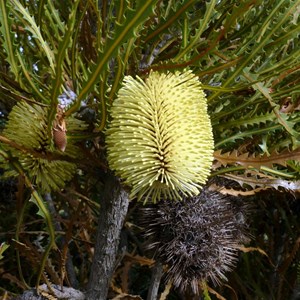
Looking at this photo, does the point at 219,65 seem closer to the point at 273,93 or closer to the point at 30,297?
the point at 273,93

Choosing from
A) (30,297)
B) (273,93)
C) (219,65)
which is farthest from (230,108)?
(30,297)

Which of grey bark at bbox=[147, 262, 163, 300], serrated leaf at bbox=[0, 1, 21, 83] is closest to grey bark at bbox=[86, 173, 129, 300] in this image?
grey bark at bbox=[147, 262, 163, 300]

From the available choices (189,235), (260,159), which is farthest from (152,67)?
(189,235)

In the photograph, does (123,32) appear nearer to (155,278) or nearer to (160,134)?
(160,134)

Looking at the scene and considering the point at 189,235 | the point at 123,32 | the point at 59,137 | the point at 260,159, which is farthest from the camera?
the point at 189,235

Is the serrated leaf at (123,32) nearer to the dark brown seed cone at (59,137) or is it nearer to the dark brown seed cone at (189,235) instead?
the dark brown seed cone at (59,137)

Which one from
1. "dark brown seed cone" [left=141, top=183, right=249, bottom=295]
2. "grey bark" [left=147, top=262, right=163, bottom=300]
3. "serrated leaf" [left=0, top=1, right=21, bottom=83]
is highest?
"serrated leaf" [left=0, top=1, right=21, bottom=83]

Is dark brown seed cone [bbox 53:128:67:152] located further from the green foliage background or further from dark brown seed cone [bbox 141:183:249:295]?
dark brown seed cone [bbox 141:183:249:295]
